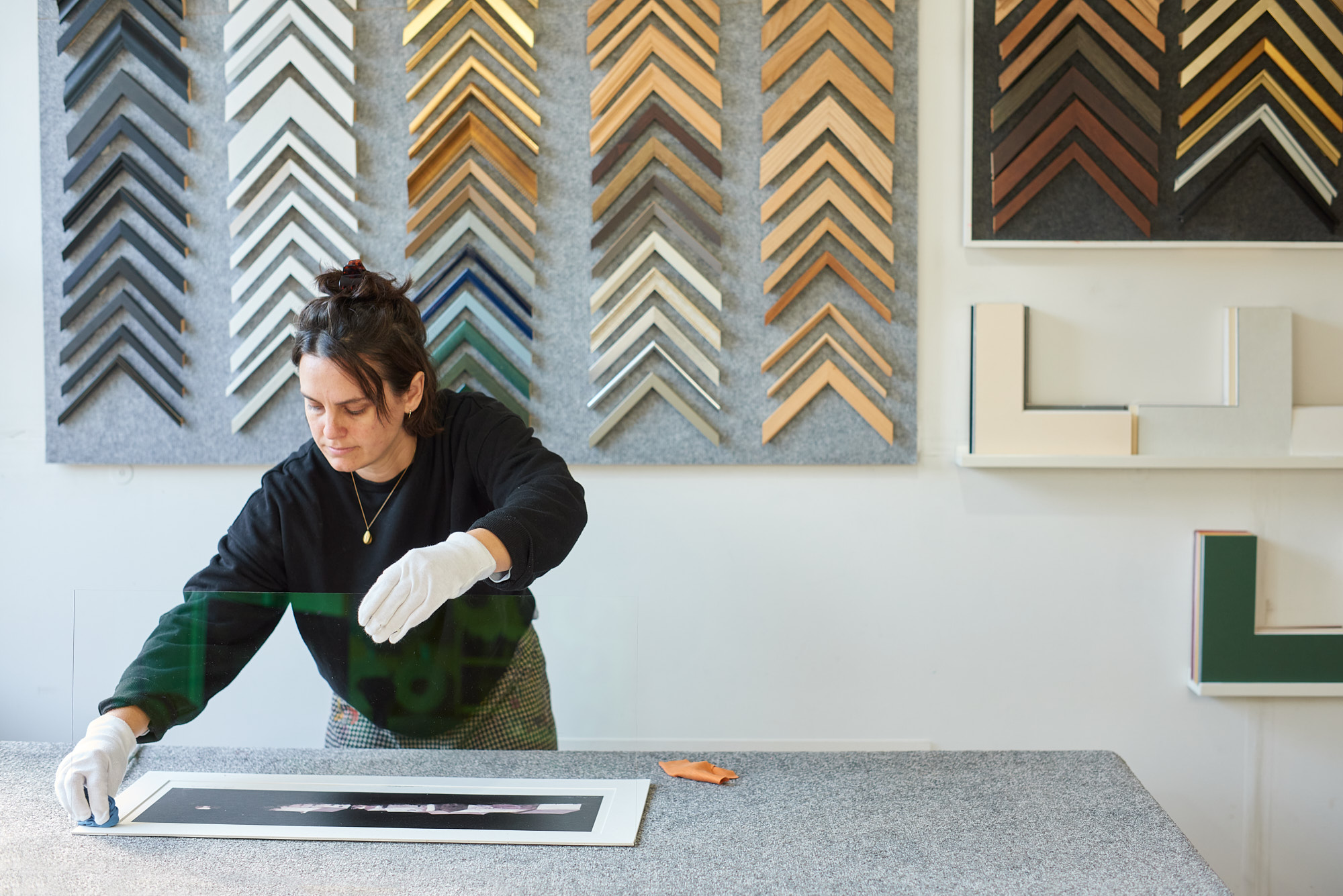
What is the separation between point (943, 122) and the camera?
170cm

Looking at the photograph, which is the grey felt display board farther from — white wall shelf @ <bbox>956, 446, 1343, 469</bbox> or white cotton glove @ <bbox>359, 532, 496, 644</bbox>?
white cotton glove @ <bbox>359, 532, 496, 644</bbox>

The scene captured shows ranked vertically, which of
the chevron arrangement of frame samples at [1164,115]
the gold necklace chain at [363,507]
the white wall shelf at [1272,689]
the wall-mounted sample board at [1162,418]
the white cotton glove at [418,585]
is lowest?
the white wall shelf at [1272,689]

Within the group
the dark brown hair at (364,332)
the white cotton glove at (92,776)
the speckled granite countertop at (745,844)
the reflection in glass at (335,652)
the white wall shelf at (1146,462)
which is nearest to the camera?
the speckled granite countertop at (745,844)

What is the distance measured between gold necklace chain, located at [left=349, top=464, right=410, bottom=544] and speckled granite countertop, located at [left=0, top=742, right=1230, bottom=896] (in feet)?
0.94

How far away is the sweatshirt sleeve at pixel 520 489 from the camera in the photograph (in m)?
1.10

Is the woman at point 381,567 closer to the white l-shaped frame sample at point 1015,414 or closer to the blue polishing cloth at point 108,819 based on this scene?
the blue polishing cloth at point 108,819

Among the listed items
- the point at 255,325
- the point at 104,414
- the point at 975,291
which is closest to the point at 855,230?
the point at 975,291

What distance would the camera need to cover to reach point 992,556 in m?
1.75

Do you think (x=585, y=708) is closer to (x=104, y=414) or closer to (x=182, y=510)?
(x=182, y=510)

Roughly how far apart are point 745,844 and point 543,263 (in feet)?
3.75

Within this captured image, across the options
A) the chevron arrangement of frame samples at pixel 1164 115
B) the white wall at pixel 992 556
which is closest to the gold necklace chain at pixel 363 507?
the white wall at pixel 992 556

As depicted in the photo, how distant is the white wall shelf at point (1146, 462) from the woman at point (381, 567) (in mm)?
824

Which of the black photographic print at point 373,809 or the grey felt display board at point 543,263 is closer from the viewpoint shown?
the black photographic print at point 373,809

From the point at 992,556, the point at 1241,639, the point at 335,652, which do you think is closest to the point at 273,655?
the point at 335,652
